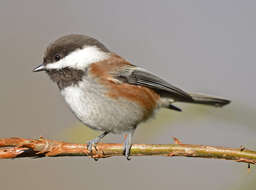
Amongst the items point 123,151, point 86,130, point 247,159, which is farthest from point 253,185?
point 86,130

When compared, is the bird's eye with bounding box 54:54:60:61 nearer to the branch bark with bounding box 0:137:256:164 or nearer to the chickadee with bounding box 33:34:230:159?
the chickadee with bounding box 33:34:230:159

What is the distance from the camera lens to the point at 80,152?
1549mm

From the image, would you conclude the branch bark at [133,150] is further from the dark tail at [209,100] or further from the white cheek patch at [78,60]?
the dark tail at [209,100]

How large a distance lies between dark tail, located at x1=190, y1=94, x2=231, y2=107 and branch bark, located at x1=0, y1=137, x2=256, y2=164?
117 centimetres

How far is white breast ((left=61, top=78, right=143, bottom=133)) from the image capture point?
2.15 meters

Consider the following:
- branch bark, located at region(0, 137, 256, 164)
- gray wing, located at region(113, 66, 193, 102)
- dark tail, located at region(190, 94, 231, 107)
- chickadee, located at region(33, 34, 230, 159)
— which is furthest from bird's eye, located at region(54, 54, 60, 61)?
dark tail, located at region(190, 94, 231, 107)

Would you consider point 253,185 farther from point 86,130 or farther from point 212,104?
point 212,104

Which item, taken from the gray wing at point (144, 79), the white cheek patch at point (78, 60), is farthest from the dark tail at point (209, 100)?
the white cheek patch at point (78, 60)

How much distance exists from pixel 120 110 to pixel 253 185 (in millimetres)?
1267

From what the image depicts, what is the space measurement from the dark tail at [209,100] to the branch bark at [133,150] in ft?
3.85

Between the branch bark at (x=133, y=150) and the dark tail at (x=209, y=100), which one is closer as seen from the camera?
the branch bark at (x=133, y=150)

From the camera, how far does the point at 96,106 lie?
84.9 inches

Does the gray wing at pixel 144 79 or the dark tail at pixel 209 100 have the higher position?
the gray wing at pixel 144 79

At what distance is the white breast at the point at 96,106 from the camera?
215cm
